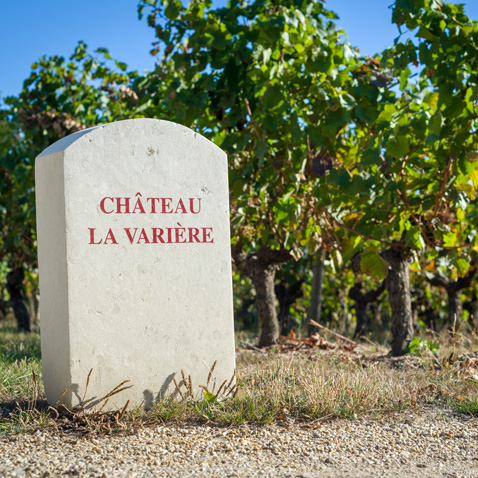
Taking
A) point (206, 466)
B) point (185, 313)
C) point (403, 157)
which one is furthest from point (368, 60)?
point (206, 466)

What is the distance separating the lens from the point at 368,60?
5527mm

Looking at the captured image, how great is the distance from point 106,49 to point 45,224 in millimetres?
4807

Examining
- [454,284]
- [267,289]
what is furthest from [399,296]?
[454,284]

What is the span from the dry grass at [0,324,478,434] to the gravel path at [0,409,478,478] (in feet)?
0.31

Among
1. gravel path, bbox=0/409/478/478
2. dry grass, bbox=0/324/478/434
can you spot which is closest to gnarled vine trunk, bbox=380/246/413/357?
dry grass, bbox=0/324/478/434

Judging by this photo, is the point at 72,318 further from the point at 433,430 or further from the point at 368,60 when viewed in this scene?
the point at 368,60

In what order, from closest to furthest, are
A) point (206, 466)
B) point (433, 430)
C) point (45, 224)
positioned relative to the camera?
1. point (206, 466)
2. point (433, 430)
3. point (45, 224)

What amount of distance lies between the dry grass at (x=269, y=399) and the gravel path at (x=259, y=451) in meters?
0.10

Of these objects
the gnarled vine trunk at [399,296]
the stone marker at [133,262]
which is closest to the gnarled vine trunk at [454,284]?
the gnarled vine trunk at [399,296]

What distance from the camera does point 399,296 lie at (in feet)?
18.2

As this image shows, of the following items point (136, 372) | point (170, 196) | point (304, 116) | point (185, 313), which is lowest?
point (136, 372)

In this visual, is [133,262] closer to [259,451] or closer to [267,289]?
[259,451]

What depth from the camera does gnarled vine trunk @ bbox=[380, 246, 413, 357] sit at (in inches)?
216

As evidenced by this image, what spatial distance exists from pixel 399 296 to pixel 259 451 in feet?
10.5
